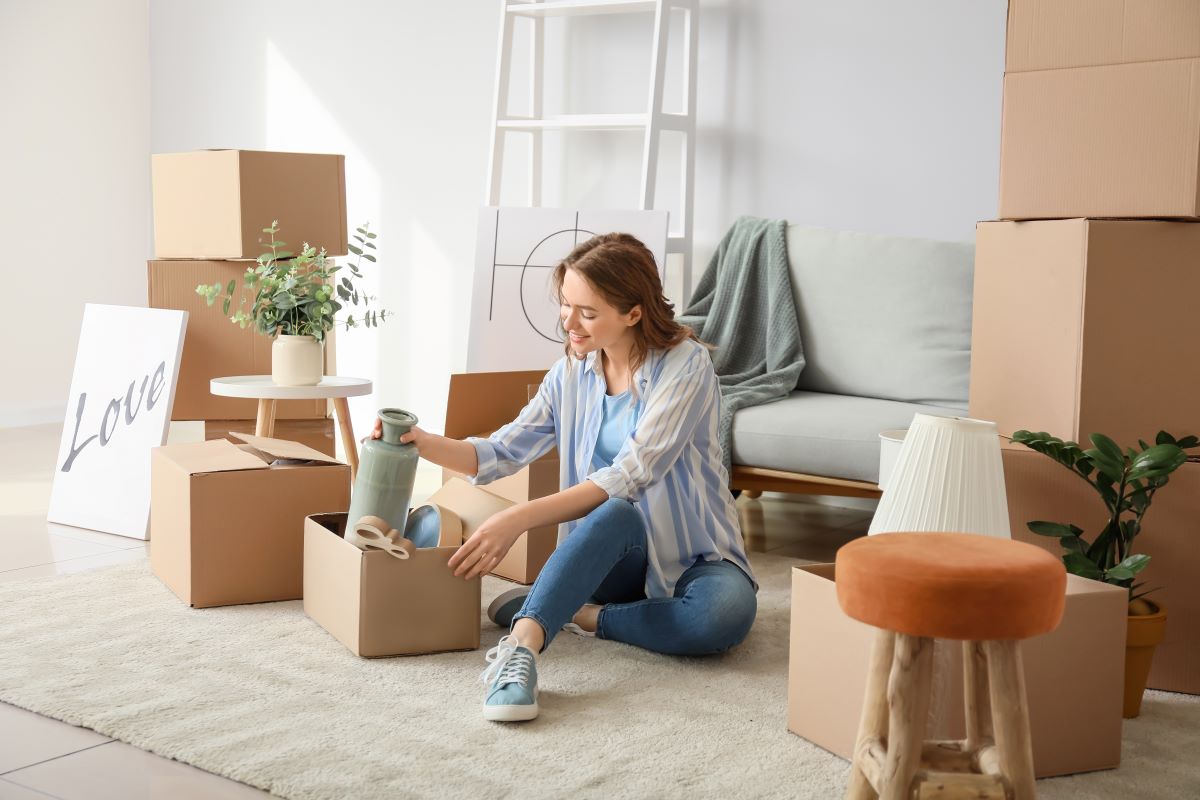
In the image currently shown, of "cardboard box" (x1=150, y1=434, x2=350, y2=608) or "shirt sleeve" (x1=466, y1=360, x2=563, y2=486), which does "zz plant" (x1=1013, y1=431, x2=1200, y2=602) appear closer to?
"shirt sleeve" (x1=466, y1=360, x2=563, y2=486)

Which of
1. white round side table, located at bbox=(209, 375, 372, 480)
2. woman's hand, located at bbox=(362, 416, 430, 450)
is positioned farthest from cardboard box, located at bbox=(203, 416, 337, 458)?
woman's hand, located at bbox=(362, 416, 430, 450)

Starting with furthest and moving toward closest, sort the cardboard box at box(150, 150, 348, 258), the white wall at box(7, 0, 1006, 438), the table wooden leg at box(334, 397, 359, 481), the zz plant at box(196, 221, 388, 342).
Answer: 1. the white wall at box(7, 0, 1006, 438)
2. the cardboard box at box(150, 150, 348, 258)
3. the table wooden leg at box(334, 397, 359, 481)
4. the zz plant at box(196, 221, 388, 342)

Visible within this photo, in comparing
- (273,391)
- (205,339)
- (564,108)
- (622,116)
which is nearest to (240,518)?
(273,391)

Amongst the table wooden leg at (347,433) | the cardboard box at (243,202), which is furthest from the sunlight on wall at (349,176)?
the table wooden leg at (347,433)

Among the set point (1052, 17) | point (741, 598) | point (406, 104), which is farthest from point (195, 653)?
point (406, 104)

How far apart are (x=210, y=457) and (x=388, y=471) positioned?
2.03 feet

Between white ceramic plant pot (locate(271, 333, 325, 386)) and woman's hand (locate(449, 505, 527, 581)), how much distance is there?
1.08m

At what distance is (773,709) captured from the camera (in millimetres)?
1971

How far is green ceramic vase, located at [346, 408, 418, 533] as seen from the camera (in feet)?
6.88

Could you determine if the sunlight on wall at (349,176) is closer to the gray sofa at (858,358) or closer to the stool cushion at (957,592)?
the gray sofa at (858,358)

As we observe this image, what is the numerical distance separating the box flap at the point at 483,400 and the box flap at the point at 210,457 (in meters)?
Answer: 0.50

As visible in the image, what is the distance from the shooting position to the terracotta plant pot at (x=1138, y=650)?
6.36 ft

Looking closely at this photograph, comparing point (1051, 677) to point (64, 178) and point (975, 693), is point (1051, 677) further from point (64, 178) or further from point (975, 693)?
point (64, 178)

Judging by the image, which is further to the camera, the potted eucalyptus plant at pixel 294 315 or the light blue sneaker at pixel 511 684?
the potted eucalyptus plant at pixel 294 315
